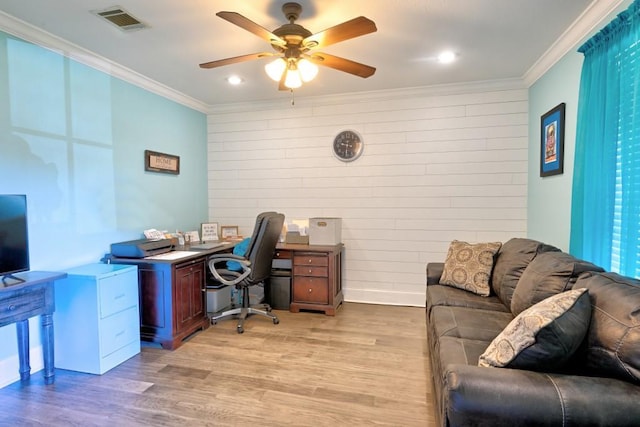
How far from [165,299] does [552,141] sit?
369 cm

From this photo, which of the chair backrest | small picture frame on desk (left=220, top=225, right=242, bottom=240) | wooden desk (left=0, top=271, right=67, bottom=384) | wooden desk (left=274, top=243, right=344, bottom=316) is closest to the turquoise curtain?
wooden desk (left=274, top=243, right=344, bottom=316)

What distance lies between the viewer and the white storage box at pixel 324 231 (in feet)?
13.4

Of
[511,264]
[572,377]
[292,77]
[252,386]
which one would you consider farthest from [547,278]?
[292,77]

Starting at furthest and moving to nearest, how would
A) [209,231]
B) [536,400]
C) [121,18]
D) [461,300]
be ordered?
[209,231]
[461,300]
[121,18]
[536,400]

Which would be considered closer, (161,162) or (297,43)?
(297,43)

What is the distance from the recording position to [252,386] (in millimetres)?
2430

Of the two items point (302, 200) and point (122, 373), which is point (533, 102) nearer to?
point (302, 200)

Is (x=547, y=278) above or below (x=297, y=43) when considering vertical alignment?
below

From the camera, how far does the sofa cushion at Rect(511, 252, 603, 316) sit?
1.87 metres

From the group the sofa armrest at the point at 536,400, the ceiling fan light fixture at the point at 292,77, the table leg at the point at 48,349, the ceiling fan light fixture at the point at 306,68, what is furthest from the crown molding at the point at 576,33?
the table leg at the point at 48,349

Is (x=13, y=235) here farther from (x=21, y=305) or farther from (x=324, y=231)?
(x=324, y=231)

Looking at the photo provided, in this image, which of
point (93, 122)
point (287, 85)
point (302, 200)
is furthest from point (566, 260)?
point (93, 122)

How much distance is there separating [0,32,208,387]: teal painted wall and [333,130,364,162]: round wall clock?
1.98m

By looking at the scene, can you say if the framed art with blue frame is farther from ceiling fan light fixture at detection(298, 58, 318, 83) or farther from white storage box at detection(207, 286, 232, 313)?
white storage box at detection(207, 286, 232, 313)
